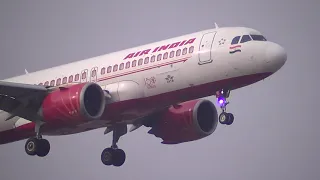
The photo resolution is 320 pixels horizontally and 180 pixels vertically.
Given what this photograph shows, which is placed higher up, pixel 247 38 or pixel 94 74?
pixel 247 38

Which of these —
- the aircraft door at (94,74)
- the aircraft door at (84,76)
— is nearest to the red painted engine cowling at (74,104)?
the aircraft door at (94,74)

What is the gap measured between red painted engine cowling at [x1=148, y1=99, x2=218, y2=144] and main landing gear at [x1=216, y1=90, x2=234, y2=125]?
629cm

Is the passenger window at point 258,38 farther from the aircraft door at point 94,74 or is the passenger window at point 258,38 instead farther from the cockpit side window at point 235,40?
the aircraft door at point 94,74

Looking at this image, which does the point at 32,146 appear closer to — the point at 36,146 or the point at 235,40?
the point at 36,146

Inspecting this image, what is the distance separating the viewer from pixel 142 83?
48688mm

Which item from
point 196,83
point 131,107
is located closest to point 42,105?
point 131,107

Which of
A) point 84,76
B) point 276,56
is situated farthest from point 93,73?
point 276,56

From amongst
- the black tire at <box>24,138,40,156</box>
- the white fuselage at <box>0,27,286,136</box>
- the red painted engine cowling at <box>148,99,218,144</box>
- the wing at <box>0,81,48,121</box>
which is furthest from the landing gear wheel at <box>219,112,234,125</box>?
the black tire at <box>24,138,40,156</box>

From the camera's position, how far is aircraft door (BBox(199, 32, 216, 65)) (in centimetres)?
4734

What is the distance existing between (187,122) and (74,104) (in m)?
9.91

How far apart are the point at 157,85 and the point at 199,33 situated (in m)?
4.11

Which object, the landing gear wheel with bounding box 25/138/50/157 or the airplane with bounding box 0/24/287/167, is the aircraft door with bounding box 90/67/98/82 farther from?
the landing gear wheel with bounding box 25/138/50/157

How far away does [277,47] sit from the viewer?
153 ft

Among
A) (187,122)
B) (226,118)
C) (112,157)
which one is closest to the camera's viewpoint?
(226,118)
